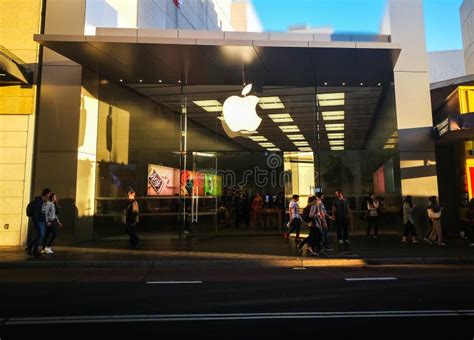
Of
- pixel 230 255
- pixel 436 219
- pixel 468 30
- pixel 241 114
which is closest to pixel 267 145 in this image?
pixel 241 114

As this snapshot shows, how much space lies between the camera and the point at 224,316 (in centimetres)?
534

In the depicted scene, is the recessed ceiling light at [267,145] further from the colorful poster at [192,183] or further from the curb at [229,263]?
the curb at [229,263]

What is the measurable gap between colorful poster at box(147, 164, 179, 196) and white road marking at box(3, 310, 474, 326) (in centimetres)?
992

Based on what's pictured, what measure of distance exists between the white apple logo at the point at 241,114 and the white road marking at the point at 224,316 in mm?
10898

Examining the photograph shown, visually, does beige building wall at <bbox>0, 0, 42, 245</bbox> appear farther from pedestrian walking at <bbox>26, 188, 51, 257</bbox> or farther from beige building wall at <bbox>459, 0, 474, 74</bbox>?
beige building wall at <bbox>459, 0, 474, 74</bbox>

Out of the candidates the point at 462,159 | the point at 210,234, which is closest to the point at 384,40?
the point at 462,159

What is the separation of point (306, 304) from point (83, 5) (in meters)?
12.0

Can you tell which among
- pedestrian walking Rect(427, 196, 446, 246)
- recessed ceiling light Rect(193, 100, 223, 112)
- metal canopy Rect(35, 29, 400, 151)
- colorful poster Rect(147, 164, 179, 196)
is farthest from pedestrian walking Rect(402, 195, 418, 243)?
colorful poster Rect(147, 164, 179, 196)

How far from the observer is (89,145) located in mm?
13945

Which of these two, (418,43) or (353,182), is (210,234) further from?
(418,43)

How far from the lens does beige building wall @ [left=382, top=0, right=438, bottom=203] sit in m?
13.8

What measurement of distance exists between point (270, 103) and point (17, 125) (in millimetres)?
9001

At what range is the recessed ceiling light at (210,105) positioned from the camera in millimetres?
15762

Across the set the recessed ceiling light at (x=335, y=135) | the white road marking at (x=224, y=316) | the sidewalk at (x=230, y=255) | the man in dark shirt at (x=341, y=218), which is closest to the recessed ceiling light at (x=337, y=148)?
the recessed ceiling light at (x=335, y=135)
